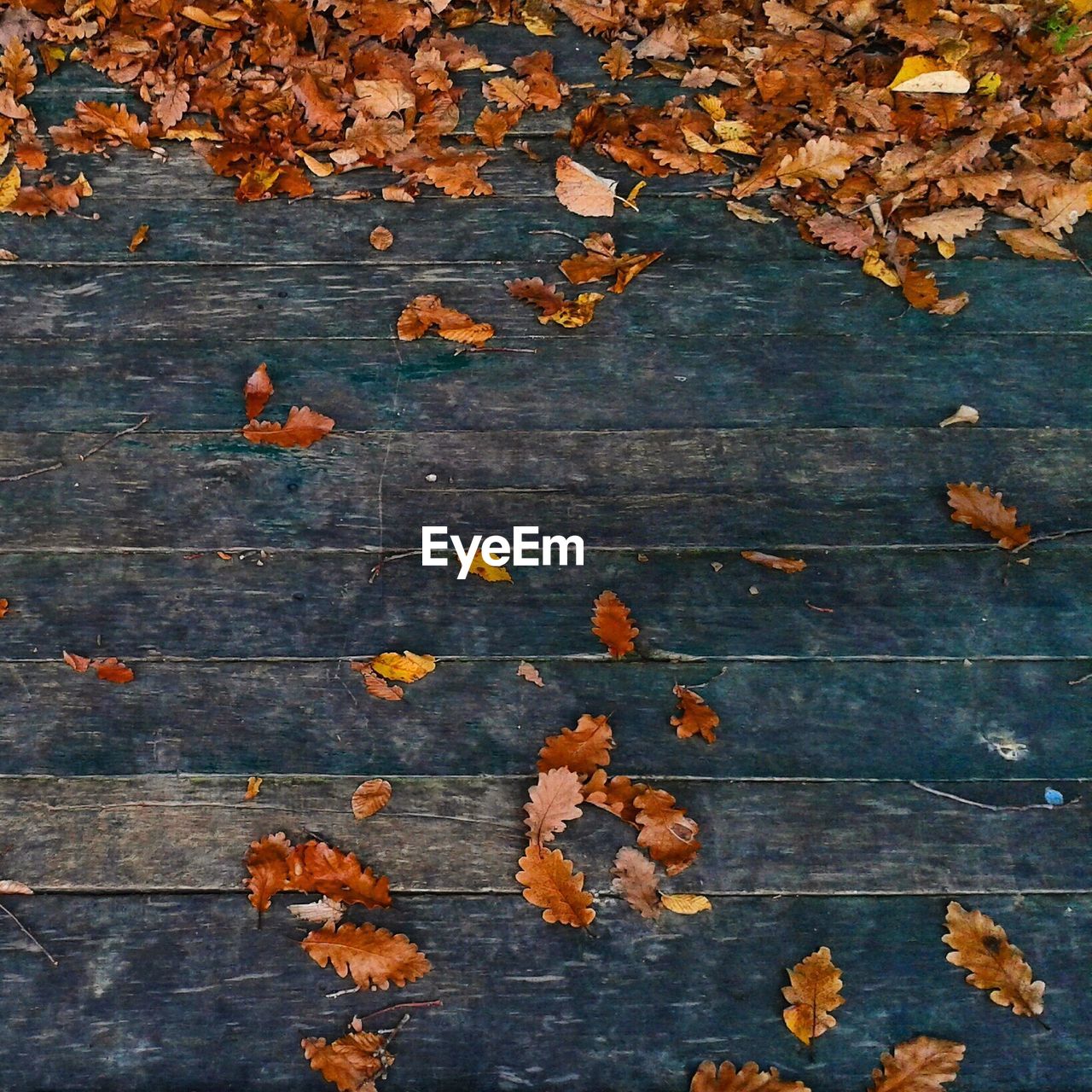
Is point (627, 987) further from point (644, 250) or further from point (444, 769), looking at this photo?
point (644, 250)

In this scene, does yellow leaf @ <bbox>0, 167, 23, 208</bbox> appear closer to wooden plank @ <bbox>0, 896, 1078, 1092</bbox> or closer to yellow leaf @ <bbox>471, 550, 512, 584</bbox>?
yellow leaf @ <bbox>471, 550, 512, 584</bbox>

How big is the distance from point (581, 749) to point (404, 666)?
427 mm

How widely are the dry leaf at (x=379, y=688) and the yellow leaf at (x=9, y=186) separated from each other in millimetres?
1628

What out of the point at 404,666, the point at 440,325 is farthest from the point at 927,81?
the point at 404,666

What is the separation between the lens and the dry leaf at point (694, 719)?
1925mm

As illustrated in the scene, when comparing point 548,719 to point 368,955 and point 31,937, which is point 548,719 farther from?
point 31,937

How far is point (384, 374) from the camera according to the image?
7.41ft

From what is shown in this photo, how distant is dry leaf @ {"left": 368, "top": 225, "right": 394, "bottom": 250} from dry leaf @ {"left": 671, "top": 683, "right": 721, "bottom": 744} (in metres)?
1.39

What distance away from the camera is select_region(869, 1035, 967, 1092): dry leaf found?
1.68 meters

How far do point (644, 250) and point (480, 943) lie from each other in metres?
1.73

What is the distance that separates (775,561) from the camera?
6.77 feet

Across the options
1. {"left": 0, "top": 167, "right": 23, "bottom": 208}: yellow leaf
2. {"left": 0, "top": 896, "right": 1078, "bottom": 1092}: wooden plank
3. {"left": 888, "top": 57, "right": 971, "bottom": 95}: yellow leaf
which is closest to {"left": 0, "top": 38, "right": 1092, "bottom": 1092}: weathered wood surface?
{"left": 0, "top": 896, "right": 1078, "bottom": 1092}: wooden plank

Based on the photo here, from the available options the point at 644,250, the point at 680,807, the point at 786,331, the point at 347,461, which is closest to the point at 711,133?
the point at 644,250

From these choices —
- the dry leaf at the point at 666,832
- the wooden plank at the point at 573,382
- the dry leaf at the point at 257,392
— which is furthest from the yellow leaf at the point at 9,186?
the dry leaf at the point at 666,832
